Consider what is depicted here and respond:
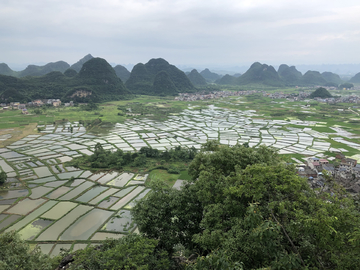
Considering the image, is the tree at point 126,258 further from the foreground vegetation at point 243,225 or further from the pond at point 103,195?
the pond at point 103,195

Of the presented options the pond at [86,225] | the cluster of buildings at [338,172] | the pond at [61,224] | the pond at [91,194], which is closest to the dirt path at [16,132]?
the pond at [91,194]

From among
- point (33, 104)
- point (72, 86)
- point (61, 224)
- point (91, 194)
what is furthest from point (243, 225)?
point (72, 86)

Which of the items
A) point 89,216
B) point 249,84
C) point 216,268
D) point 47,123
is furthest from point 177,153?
point 249,84

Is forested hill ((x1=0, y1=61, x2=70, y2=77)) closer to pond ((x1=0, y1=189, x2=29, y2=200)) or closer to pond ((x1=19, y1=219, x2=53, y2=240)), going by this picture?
pond ((x1=0, y1=189, x2=29, y2=200))

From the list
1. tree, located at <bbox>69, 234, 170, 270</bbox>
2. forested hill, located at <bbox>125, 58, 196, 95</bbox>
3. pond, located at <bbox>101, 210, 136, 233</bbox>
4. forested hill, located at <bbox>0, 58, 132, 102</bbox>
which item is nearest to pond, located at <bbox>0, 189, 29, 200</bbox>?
pond, located at <bbox>101, 210, 136, 233</bbox>

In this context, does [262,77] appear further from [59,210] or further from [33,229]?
[33,229]

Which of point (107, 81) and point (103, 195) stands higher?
point (107, 81)
